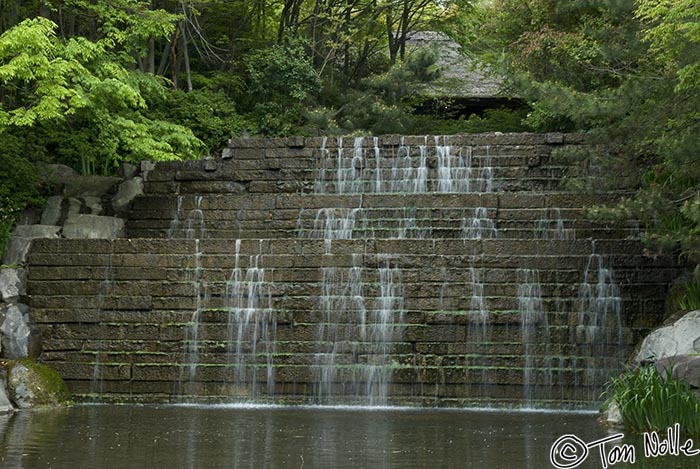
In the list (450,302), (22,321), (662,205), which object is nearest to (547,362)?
(450,302)

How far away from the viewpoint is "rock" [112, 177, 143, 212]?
19.4 metres

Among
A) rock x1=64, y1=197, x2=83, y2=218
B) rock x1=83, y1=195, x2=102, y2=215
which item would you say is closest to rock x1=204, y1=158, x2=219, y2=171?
rock x1=83, y1=195, x2=102, y2=215

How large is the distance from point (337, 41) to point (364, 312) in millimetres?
13825

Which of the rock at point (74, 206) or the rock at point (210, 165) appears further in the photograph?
the rock at point (210, 165)

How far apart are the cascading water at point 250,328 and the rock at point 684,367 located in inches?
218

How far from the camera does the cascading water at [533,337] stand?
47.4ft

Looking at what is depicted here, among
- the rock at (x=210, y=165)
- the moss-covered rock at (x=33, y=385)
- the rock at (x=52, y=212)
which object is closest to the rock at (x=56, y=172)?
the rock at (x=52, y=212)

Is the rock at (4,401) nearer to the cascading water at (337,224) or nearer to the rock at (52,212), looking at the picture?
the rock at (52,212)

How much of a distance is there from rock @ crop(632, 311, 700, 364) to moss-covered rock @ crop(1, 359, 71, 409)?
7377 millimetres

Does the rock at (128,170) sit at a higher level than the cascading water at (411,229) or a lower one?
higher

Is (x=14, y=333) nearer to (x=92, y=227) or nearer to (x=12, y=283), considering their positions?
(x=12, y=283)

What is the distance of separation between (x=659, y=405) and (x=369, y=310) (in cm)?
587

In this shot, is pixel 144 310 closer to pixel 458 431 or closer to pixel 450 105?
pixel 458 431

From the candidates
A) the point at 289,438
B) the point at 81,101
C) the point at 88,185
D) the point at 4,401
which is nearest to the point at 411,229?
the point at 81,101
